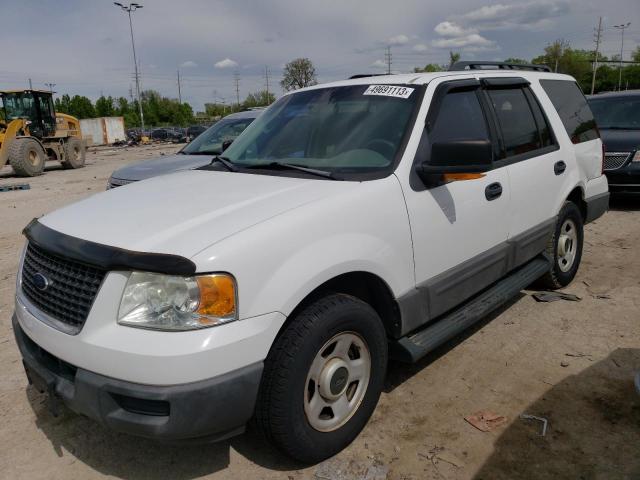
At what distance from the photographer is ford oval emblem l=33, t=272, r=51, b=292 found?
2.41 metres

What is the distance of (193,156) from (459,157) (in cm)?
546

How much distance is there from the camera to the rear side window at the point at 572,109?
452 centimetres

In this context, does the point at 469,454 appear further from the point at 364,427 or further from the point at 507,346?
the point at 507,346

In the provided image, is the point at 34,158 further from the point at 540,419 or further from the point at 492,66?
the point at 540,419

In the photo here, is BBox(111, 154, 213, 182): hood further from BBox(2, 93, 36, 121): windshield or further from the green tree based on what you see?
the green tree

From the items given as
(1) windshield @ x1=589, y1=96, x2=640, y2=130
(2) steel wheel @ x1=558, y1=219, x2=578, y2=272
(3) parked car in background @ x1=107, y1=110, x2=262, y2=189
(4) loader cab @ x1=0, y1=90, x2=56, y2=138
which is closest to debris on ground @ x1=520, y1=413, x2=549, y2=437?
(2) steel wheel @ x1=558, y1=219, x2=578, y2=272

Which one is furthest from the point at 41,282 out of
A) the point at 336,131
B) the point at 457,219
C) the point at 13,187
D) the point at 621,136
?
the point at 13,187

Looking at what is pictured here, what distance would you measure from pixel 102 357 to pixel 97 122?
51.1m

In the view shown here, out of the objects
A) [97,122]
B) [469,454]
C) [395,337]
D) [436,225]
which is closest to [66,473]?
[395,337]

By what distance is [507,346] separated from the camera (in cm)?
384

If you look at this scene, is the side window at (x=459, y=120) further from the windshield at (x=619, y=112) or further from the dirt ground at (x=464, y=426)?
the windshield at (x=619, y=112)

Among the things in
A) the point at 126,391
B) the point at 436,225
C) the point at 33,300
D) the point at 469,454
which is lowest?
the point at 469,454

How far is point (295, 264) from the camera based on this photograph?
2305mm

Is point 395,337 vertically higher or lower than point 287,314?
lower
